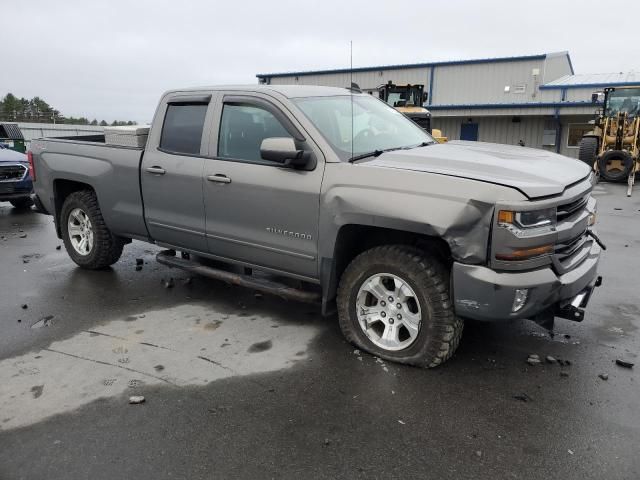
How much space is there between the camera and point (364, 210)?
3.51 meters

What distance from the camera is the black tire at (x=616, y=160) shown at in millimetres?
15305

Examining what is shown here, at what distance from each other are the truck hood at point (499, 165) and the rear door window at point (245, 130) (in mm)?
946

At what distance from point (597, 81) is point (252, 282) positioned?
1180 inches

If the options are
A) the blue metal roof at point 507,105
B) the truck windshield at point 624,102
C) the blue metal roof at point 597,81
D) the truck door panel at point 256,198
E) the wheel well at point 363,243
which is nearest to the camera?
the wheel well at point 363,243

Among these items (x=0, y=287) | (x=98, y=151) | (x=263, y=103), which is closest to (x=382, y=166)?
(x=263, y=103)

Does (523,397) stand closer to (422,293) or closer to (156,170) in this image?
(422,293)

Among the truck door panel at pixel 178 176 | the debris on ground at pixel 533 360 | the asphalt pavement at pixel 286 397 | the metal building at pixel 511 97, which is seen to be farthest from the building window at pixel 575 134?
the truck door panel at pixel 178 176

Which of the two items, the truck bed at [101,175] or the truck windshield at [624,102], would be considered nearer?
the truck bed at [101,175]

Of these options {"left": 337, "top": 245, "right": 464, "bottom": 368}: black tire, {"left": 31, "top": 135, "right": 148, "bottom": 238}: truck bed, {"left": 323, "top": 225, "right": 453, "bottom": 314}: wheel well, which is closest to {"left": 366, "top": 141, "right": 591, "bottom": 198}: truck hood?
{"left": 323, "top": 225, "right": 453, "bottom": 314}: wheel well

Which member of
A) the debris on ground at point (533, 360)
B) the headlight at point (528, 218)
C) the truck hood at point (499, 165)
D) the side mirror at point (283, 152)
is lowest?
the debris on ground at point (533, 360)

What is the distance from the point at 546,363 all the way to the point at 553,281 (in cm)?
84

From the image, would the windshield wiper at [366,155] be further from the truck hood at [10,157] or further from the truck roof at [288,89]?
the truck hood at [10,157]

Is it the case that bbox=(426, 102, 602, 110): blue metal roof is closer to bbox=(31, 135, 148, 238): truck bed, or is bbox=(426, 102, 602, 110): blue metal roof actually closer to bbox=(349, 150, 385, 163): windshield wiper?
bbox=(349, 150, 385, 163): windshield wiper

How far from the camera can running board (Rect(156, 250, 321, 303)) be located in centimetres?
408
